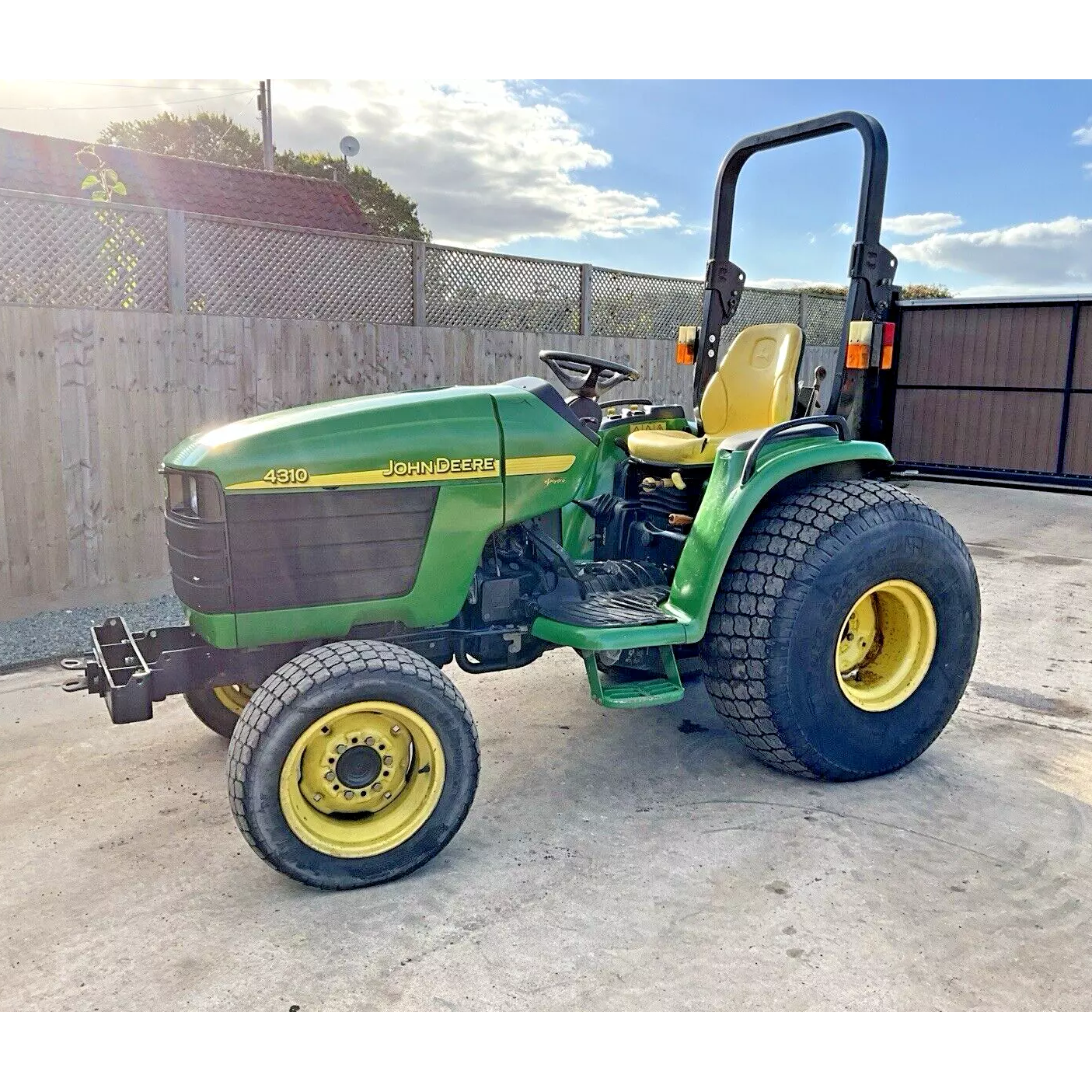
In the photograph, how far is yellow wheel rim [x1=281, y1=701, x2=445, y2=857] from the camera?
8.66ft

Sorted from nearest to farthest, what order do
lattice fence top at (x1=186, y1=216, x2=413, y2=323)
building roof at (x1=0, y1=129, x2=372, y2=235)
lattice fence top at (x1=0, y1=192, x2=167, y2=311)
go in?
lattice fence top at (x1=0, y1=192, x2=167, y2=311), lattice fence top at (x1=186, y1=216, x2=413, y2=323), building roof at (x1=0, y1=129, x2=372, y2=235)

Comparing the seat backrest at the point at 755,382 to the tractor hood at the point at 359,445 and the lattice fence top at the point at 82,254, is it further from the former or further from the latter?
the lattice fence top at the point at 82,254

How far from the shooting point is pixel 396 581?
2977 mm

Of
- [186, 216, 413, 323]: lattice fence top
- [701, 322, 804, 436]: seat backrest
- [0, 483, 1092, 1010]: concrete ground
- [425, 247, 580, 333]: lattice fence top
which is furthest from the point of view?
[425, 247, 580, 333]: lattice fence top

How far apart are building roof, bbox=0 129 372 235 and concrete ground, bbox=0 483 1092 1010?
8548mm

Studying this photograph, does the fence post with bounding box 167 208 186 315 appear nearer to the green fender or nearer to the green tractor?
the green tractor

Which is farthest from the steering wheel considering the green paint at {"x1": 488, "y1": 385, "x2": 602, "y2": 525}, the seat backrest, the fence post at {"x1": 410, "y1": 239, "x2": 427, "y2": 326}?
the fence post at {"x1": 410, "y1": 239, "x2": 427, "y2": 326}

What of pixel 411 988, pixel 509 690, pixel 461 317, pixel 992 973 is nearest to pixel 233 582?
pixel 411 988

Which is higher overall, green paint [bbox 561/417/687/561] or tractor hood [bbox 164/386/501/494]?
tractor hood [bbox 164/386/501/494]

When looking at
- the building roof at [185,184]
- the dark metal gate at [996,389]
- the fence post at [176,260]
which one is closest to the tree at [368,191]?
the building roof at [185,184]

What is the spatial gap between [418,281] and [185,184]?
7010mm

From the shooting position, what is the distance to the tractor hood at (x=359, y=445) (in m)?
2.77

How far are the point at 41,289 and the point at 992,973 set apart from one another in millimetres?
5430
